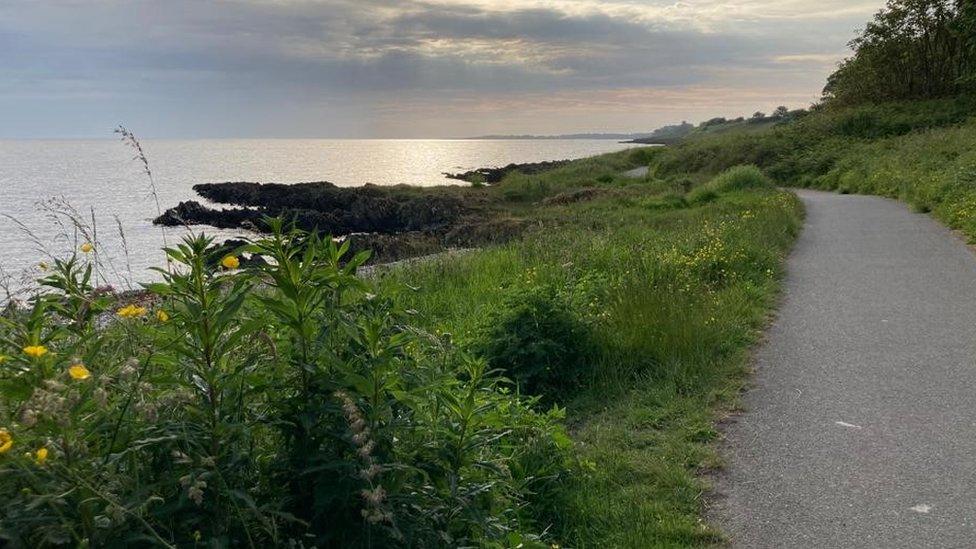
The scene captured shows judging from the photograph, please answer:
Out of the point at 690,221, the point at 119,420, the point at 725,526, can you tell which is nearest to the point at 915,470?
the point at 725,526

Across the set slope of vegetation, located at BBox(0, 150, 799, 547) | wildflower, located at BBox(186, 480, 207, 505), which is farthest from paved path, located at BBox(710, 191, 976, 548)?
wildflower, located at BBox(186, 480, 207, 505)

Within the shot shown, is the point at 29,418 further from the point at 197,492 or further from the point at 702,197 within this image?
the point at 702,197

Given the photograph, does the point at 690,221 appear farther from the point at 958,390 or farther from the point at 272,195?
the point at 272,195

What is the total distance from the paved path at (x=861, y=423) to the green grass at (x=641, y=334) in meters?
0.30

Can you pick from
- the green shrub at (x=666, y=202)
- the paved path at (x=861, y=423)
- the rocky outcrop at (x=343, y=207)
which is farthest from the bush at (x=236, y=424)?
the rocky outcrop at (x=343, y=207)

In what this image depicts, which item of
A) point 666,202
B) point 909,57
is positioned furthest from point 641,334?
point 909,57

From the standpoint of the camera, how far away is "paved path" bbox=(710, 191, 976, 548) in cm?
411

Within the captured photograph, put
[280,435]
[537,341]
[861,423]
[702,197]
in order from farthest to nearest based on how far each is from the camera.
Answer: [702,197], [537,341], [861,423], [280,435]

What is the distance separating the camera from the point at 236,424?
7.80 feet

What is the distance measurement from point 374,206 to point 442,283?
73.8 ft

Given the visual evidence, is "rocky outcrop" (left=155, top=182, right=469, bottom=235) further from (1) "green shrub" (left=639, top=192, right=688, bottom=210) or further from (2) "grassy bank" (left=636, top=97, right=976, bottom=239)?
(2) "grassy bank" (left=636, top=97, right=976, bottom=239)

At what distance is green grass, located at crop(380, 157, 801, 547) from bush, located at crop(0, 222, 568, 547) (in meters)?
0.40

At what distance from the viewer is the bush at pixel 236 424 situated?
2121 millimetres

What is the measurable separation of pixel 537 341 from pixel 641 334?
3.56 ft
